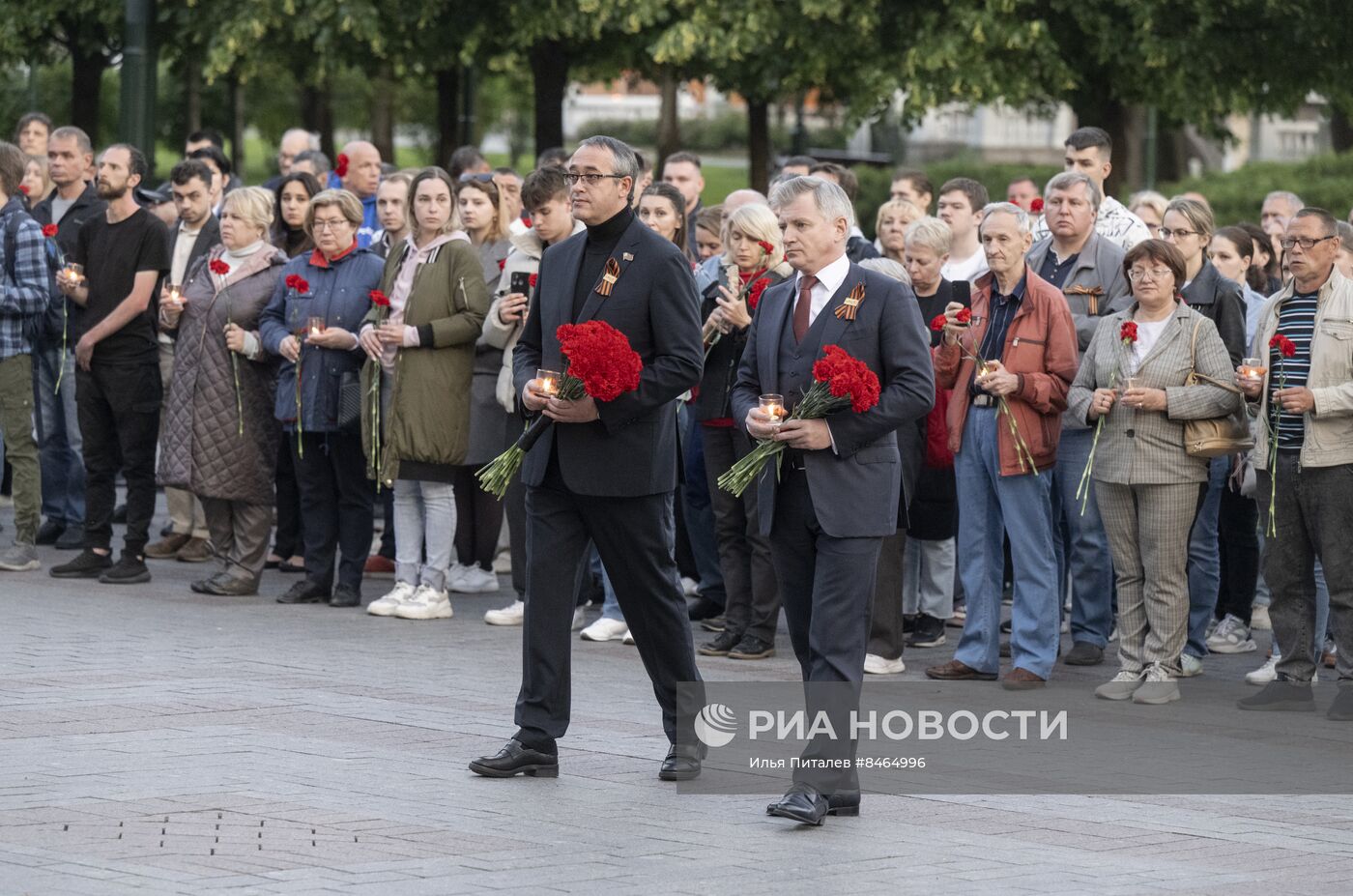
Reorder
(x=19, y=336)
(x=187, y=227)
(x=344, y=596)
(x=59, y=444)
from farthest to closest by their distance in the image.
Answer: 1. (x=59, y=444)
2. (x=187, y=227)
3. (x=19, y=336)
4. (x=344, y=596)

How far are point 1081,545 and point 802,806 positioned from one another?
4.10 m

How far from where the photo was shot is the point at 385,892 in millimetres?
5945

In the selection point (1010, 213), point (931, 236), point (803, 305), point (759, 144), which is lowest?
point (803, 305)

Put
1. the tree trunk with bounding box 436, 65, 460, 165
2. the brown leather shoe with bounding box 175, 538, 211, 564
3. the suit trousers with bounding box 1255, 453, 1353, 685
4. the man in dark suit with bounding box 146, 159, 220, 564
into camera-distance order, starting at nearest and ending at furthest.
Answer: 1. the suit trousers with bounding box 1255, 453, 1353, 685
2. the man in dark suit with bounding box 146, 159, 220, 564
3. the brown leather shoe with bounding box 175, 538, 211, 564
4. the tree trunk with bounding box 436, 65, 460, 165

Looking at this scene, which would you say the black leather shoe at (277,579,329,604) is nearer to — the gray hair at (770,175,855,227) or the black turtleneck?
the black turtleneck

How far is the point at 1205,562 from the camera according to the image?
10.9m

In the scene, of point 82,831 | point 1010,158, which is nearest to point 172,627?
point 82,831

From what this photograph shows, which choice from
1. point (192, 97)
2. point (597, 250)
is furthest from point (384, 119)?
point (597, 250)

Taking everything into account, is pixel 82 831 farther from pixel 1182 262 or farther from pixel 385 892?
pixel 1182 262

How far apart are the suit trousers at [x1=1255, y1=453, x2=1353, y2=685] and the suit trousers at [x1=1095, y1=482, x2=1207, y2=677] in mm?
399

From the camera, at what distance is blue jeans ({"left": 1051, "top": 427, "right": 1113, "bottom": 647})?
10.4 m

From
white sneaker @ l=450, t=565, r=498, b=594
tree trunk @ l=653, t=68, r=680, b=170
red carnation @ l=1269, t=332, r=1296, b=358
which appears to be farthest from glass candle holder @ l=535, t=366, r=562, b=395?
tree trunk @ l=653, t=68, r=680, b=170

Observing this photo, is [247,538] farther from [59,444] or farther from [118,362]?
[59,444]

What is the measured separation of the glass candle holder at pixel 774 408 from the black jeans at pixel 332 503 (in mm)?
5018
